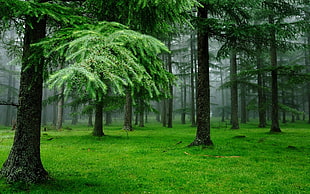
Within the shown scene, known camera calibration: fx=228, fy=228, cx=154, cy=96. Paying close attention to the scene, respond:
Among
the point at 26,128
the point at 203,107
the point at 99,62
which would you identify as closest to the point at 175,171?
the point at 26,128

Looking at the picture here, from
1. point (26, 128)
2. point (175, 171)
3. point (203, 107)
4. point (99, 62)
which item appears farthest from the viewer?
point (203, 107)

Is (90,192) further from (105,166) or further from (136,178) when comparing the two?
(105,166)

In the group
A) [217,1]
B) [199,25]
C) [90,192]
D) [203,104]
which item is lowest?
[90,192]

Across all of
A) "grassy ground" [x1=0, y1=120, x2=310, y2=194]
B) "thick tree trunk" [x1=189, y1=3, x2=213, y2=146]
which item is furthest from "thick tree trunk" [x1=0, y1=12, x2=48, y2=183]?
"thick tree trunk" [x1=189, y1=3, x2=213, y2=146]

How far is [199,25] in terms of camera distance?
27.8 feet

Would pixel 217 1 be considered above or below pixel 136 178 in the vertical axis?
above

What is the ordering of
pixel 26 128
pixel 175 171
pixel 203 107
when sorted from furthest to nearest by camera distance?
pixel 203 107, pixel 175 171, pixel 26 128

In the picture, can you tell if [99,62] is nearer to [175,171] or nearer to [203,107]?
[175,171]

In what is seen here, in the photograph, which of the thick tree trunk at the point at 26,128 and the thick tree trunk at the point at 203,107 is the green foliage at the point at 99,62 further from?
the thick tree trunk at the point at 203,107

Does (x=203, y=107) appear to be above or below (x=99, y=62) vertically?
below

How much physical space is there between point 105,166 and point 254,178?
157 inches

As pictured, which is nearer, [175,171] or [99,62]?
[99,62]

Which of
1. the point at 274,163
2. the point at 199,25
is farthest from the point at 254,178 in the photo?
the point at 199,25

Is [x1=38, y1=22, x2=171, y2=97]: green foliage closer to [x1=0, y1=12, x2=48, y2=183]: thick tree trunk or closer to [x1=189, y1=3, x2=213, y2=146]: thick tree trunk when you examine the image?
[x1=0, y1=12, x2=48, y2=183]: thick tree trunk
